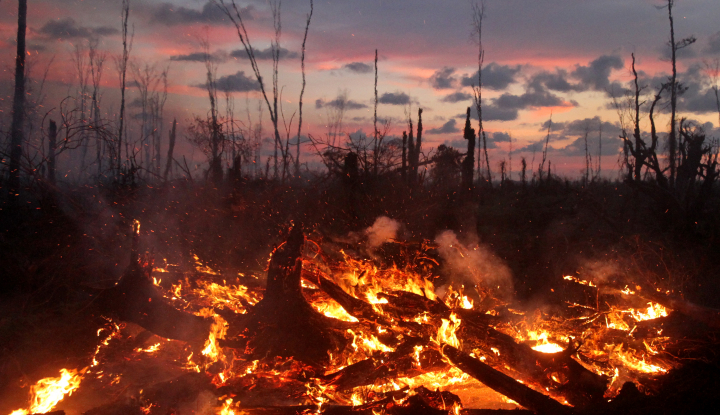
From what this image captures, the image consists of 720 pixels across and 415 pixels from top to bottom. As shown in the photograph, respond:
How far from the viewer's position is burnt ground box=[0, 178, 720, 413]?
5.36m

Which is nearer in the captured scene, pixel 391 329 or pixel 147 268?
pixel 391 329

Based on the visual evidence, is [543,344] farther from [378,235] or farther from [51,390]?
[51,390]

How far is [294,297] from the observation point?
4.44 metres

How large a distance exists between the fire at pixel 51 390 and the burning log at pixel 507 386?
4.07 m

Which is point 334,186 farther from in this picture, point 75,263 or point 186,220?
point 75,263

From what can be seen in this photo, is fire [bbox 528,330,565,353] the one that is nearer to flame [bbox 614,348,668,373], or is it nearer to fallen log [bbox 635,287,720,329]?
flame [bbox 614,348,668,373]

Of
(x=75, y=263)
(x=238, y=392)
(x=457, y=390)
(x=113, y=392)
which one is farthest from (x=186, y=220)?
(x=457, y=390)

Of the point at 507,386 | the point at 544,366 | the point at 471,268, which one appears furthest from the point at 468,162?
the point at 507,386

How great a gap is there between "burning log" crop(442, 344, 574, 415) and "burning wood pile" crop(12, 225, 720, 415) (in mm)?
11

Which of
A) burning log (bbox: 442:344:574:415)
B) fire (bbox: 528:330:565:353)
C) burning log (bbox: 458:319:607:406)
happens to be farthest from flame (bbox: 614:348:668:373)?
burning log (bbox: 442:344:574:415)

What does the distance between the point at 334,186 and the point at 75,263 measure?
5.04 m

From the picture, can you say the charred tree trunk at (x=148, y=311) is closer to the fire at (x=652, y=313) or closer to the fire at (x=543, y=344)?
the fire at (x=543, y=344)

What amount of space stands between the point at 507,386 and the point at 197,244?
19.2 feet

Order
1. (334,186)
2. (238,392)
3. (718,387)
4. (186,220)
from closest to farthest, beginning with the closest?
(718,387) → (238,392) → (186,220) → (334,186)
